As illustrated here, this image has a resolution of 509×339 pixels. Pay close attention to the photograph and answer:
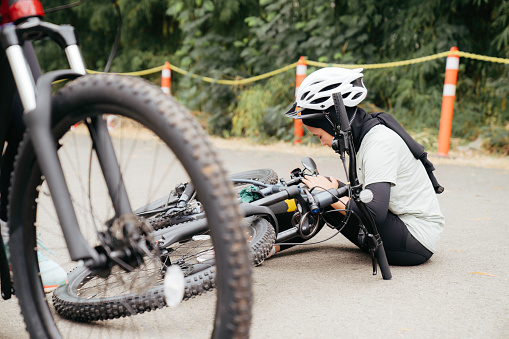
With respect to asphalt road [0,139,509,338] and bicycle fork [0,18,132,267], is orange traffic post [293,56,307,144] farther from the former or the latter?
bicycle fork [0,18,132,267]

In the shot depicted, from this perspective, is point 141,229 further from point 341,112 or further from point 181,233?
point 341,112

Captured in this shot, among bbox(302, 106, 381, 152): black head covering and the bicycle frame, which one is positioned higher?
the bicycle frame

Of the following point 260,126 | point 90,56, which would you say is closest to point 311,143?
point 260,126

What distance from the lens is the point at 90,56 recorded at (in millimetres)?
14219

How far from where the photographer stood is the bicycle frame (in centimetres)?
154

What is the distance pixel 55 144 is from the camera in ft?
5.40

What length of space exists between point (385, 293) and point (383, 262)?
0.20 m

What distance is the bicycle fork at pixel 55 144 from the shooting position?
1.54 meters

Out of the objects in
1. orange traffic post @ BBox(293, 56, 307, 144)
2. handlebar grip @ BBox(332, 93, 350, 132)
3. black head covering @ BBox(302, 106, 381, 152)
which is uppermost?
handlebar grip @ BBox(332, 93, 350, 132)

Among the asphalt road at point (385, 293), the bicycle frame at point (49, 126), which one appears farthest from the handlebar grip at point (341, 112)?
the bicycle frame at point (49, 126)

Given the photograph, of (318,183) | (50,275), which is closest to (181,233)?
(50,275)

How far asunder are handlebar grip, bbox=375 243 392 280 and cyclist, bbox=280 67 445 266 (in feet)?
0.56

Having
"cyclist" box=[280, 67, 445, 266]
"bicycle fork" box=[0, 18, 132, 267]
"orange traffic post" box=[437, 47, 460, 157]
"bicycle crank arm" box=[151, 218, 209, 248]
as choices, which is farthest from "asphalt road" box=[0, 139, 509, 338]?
"orange traffic post" box=[437, 47, 460, 157]

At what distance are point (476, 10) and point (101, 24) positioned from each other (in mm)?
8493
